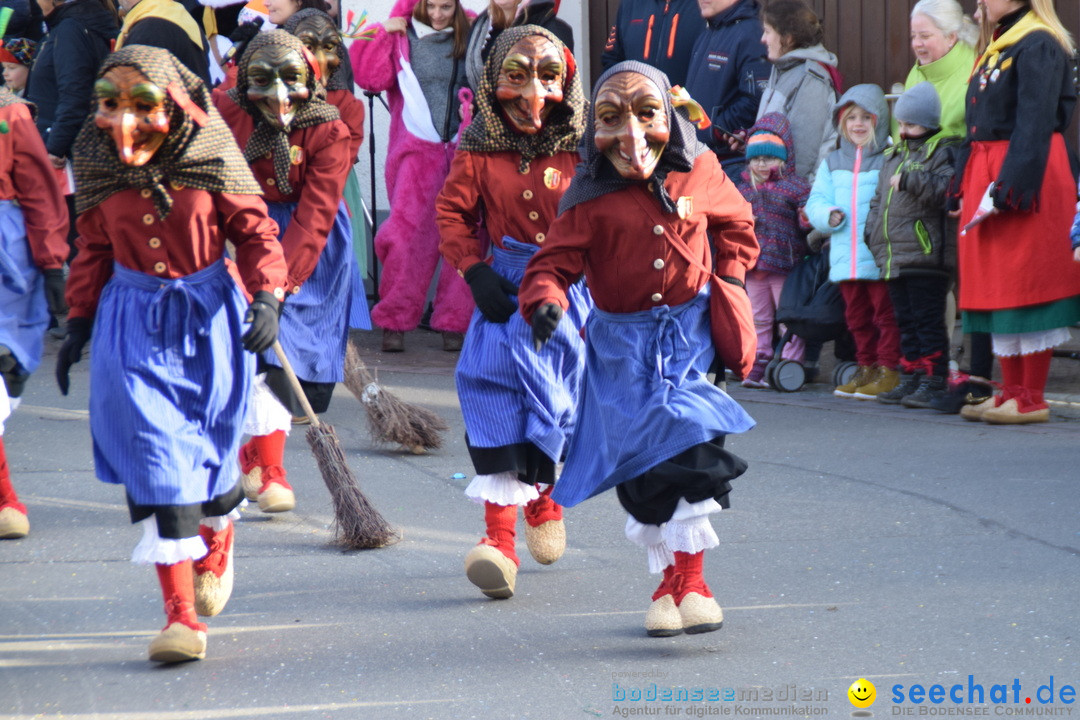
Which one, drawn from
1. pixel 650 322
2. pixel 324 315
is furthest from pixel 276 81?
pixel 650 322

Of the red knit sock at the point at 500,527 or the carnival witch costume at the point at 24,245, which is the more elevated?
the carnival witch costume at the point at 24,245

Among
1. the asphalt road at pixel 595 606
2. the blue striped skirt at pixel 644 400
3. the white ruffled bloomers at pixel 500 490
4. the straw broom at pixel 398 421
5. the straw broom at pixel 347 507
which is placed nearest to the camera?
the asphalt road at pixel 595 606

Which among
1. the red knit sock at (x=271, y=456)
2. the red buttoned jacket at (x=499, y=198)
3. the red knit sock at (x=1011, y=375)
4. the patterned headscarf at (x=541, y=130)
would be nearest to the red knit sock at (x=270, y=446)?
the red knit sock at (x=271, y=456)

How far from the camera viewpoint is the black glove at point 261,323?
4.13m

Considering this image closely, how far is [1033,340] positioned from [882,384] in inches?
43.0

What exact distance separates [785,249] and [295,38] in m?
3.50

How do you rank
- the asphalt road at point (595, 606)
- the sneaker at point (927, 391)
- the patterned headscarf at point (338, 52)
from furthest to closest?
the sneaker at point (927, 391)
the patterned headscarf at point (338, 52)
the asphalt road at point (595, 606)

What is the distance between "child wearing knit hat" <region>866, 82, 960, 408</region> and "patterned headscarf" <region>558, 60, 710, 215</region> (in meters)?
3.44

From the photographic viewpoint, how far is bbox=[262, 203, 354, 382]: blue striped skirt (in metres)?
5.97

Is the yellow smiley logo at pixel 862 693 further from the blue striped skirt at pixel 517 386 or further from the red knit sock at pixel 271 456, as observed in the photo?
the red knit sock at pixel 271 456

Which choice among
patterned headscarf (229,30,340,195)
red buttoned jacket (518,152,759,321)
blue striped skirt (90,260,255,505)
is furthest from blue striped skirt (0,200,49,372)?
red buttoned jacket (518,152,759,321)

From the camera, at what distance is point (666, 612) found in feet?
14.0

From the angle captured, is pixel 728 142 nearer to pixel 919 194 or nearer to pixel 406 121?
pixel 919 194

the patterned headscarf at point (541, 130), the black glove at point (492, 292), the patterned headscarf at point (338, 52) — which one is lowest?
the black glove at point (492, 292)
